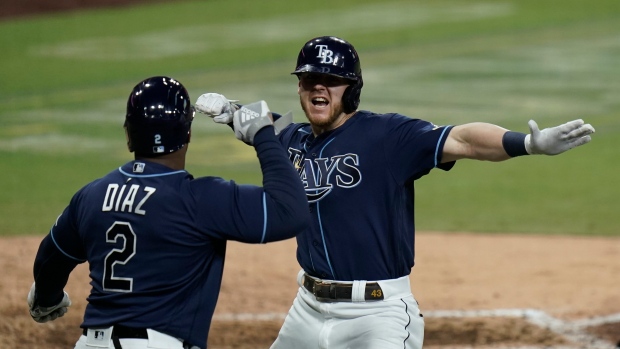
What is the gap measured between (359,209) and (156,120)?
1.29m

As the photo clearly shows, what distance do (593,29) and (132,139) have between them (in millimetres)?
18455

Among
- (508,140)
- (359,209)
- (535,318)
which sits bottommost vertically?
(535,318)

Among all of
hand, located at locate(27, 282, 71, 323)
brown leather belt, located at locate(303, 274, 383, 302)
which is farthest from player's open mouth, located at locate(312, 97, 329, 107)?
hand, located at locate(27, 282, 71, 323)

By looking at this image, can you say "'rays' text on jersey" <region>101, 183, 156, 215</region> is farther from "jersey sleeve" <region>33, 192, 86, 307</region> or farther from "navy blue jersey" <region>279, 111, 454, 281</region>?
"navy blue jersey" <region>279, 111, 454, 281</region>

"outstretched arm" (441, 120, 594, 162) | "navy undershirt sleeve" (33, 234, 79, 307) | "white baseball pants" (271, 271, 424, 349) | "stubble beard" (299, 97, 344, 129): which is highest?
"stubble beard" (299, 97, 344, 129)

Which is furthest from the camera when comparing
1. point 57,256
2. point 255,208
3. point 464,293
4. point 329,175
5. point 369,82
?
point 369,82

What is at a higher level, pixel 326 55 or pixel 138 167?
pixel 326 55

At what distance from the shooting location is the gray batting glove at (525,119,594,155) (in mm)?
4648

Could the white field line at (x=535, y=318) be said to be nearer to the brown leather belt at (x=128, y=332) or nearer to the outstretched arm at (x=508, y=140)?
the outstretched arm at (x=508, y=140)

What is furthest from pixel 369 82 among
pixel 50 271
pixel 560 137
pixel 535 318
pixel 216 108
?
pixel 50 271

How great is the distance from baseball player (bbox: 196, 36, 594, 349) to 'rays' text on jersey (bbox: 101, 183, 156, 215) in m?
0.98

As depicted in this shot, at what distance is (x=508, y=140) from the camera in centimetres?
488

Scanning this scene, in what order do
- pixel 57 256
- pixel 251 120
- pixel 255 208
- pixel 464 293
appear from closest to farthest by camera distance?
pixel 255 208, pixel 251 120, pixel 57 256, pixel 464 293

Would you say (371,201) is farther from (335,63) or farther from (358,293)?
(335,63)
